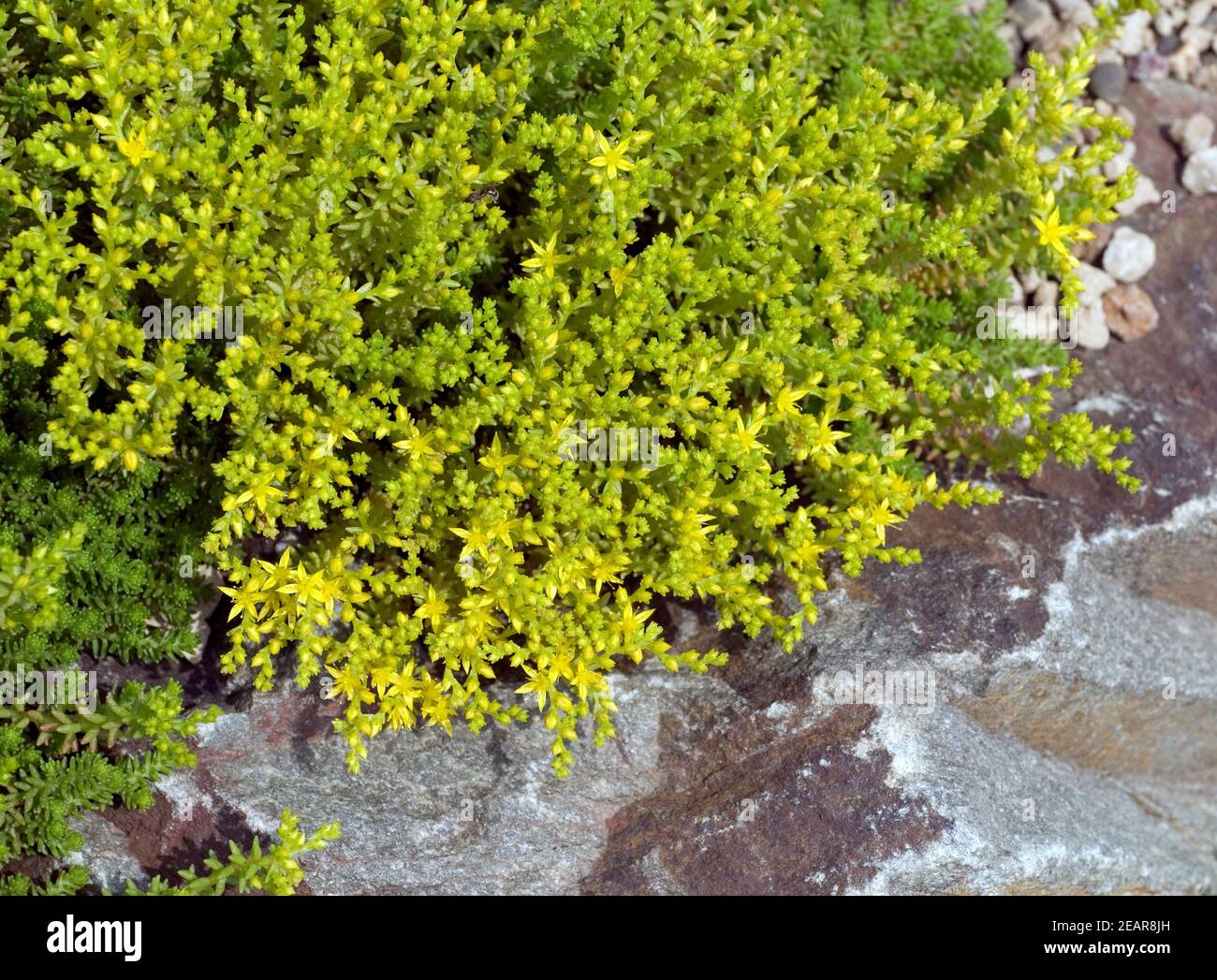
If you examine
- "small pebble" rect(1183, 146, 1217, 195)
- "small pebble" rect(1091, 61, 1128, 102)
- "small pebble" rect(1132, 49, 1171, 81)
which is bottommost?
"small pebble" rect(1183, 146, 1217, 195)

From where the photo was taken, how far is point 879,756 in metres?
4.70

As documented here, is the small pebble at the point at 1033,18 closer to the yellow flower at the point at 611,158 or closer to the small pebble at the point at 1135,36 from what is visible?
the small pebble at the point at 1135,36

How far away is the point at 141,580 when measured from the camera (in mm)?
4434

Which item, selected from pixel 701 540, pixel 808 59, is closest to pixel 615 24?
pixel 808 59

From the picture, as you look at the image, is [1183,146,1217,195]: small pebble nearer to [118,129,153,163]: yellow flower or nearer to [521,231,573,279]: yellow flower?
[521,231,573,279]: yellow flower

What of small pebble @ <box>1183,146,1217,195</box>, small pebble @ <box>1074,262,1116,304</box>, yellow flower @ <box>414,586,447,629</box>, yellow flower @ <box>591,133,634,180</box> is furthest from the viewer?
small pebble @ <box>1183,146,1217,195</box>

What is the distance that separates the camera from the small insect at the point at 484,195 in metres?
4.50

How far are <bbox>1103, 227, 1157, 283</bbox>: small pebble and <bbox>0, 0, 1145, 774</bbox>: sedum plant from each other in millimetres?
1327

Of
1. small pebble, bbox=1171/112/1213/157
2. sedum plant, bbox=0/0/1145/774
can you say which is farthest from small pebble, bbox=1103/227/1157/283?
sedum plant, bbox=0/0/1145/774

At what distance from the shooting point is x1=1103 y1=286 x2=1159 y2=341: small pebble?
6.02m

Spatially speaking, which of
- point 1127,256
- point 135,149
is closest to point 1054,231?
point 1127,256

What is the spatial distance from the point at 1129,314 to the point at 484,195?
333 cm

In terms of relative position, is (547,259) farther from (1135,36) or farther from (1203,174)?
(1135,36)

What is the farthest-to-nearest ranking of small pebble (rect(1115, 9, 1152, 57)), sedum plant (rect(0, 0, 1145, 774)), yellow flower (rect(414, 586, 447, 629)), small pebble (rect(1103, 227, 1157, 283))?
small pebble (rect(1115, 9, 1152, 57)), small pebble (rect(1103, 227, 1157, 283)), yellow flower (rect(414, 586, 447, 629)), sedum plant (rect(0, 0, 1145, 774))
